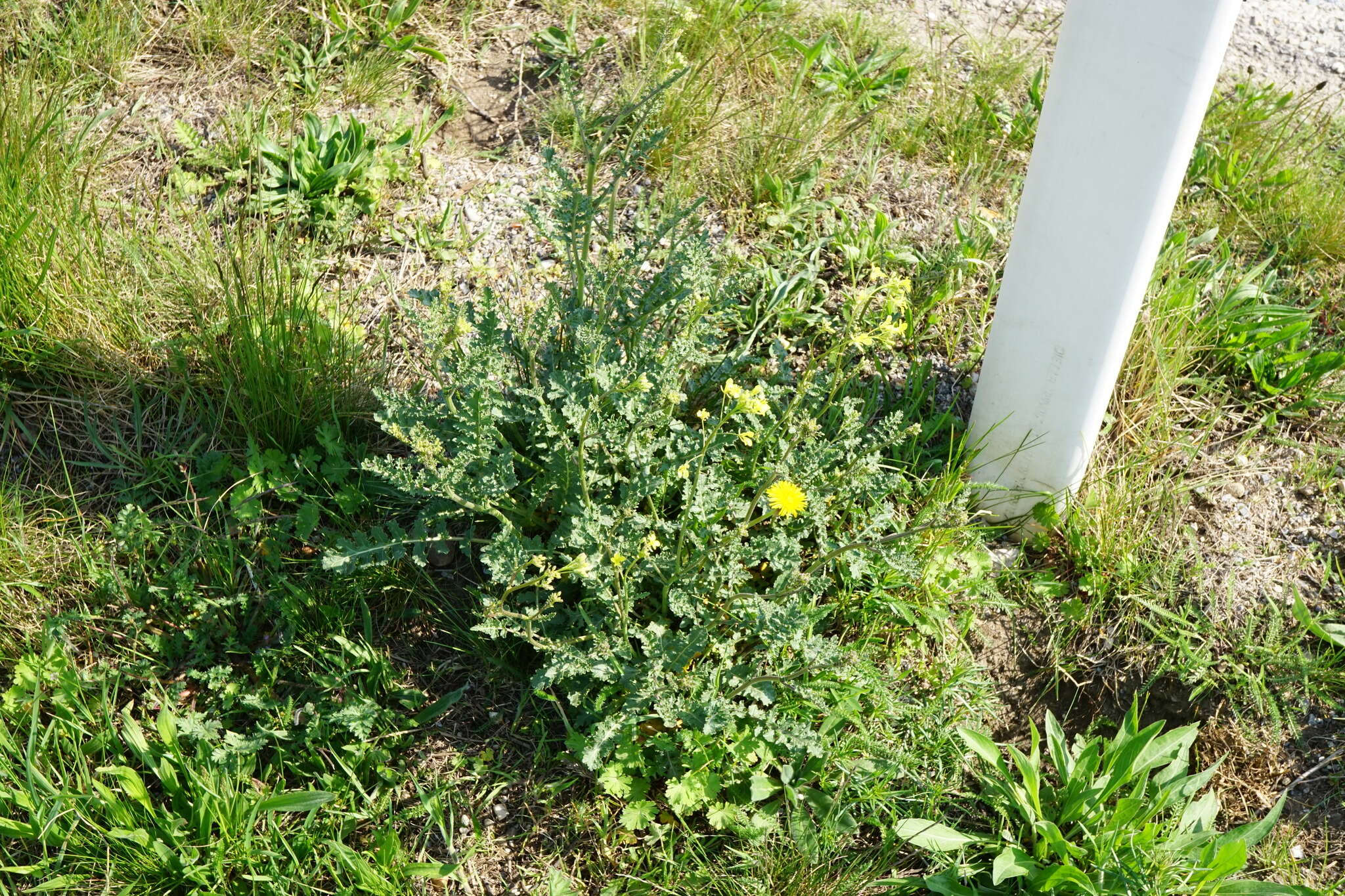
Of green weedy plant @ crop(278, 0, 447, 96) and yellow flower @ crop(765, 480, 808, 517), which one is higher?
green weedy plant @ crop(278, 0, 447, 96)

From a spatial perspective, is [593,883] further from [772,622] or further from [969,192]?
[969,192]

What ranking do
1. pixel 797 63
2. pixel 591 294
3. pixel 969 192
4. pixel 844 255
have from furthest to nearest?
1. pixel 797 63
2. pixel 969 192
3. pixel 844 255
4. pixel 591 294

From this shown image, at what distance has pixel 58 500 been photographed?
103 inches

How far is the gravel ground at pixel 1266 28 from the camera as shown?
395 centimetres

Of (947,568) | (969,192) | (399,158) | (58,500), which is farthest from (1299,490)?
(58,500)

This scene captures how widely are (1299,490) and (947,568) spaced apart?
113 cm

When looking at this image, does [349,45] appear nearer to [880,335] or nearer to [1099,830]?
[880,335]

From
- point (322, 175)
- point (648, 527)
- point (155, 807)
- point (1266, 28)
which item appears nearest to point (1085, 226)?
point (648, 527)

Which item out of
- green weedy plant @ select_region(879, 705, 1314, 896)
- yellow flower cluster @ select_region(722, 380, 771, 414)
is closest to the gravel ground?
yellow flower cluster @ select_region(722, 380, 771, 414)

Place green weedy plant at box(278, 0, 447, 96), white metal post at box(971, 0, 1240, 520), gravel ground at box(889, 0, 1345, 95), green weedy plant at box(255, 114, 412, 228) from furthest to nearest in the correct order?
gravel ground at box(889, 0, 1345, 95)
green weedy plant at box(278, 0, 447, 96)
green weedy plant at box(255, 114, 412, 228)
white metal post at box(971, 0, 1240, 520)

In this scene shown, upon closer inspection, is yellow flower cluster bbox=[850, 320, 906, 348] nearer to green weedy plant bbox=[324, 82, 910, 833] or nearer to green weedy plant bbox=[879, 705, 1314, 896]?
green weedy plant bbox=[324, 82, 910, 833]

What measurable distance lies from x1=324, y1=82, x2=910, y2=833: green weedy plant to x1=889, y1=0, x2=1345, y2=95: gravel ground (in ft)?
7.20

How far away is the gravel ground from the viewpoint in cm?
395

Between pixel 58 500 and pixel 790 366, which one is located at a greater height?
pixel 790 366
